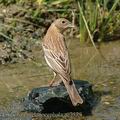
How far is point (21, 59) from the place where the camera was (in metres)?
9.06

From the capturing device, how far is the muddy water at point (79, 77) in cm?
695

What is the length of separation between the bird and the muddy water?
284 mm

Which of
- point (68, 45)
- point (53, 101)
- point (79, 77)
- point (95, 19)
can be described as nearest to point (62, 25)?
point (79, 77)

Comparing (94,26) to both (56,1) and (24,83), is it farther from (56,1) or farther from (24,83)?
(24,83)

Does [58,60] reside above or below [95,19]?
above

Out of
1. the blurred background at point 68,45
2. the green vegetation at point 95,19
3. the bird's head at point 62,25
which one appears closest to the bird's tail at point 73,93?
the blurred background at point 68,45

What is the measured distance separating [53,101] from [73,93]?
0.33 m

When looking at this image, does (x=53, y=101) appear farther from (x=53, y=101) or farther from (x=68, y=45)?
(x=68, y=45)

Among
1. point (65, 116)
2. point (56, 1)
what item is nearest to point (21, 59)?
point (56, 1)

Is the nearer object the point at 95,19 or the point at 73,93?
the point at 73,93

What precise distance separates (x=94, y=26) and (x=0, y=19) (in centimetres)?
160

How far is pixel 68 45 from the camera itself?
9703 millimetres

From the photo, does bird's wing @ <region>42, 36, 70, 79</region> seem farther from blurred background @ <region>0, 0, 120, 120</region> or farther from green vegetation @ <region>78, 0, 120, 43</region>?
green vegetation @ <region>78, 0, 120, 43</region>

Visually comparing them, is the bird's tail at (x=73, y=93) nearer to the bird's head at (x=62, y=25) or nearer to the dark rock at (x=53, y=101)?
the dark rock at (x=53, y=101)
